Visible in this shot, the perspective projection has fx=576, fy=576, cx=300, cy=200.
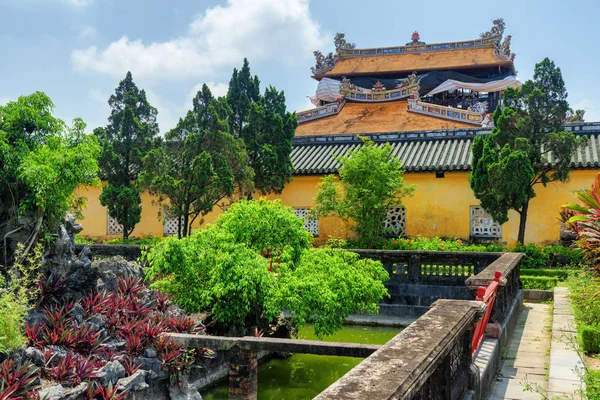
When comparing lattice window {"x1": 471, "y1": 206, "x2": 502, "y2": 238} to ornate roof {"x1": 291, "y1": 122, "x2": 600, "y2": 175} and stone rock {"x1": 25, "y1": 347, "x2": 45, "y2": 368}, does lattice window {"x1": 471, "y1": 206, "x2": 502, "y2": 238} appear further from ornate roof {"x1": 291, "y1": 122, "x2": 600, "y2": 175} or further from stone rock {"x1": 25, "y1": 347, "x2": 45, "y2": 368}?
stone rock {"x1": 25, "y1": 347, "x2": 45, "y2": 368}

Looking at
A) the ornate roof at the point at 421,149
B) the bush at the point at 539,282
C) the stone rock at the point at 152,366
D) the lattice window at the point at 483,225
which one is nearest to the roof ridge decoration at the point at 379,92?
the ornate roof at the point at 421,149

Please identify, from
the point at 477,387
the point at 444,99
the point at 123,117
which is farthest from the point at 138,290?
the point at 444,99

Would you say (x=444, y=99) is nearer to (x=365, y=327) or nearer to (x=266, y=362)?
(x=365, y=327)

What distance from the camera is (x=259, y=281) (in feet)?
25.4

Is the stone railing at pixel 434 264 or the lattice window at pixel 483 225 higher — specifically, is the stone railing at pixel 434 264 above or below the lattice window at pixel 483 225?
below

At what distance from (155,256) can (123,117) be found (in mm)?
11478

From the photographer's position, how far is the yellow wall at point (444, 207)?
55.9 feet

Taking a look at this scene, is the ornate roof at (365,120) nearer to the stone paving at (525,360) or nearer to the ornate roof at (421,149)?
the ornate roof at (421,149)

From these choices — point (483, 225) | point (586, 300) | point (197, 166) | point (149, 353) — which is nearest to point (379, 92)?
point (483, 225)

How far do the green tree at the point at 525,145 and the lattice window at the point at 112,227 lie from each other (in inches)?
500

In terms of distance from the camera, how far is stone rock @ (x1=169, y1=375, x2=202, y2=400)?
685cm

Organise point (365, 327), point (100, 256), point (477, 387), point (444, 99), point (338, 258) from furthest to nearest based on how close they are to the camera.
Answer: point (444, 99), point (100, 256), point (365, 327), point (338, 258), point (477, 387)

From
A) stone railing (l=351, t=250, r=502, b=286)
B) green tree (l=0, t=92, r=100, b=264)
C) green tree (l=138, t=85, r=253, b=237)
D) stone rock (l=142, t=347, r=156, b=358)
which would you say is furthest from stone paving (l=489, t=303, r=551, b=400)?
green tree (l=138, t=85, r=253, b=237)

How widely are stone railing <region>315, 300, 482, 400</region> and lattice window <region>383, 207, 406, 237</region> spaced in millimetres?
13255
